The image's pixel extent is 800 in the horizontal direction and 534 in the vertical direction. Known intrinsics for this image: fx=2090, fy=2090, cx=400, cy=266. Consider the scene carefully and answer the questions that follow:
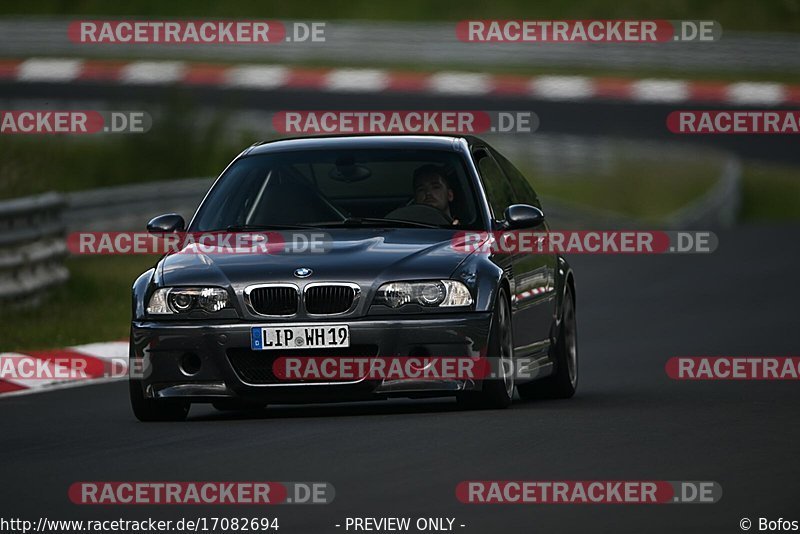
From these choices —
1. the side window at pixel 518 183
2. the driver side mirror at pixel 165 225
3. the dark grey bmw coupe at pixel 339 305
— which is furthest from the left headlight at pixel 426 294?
the side window at pixel 518 183

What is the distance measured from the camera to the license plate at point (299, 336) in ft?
33.6

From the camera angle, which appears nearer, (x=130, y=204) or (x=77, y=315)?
(x=77, y=315)

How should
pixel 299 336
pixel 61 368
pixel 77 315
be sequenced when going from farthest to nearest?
1. pixel 77 315
2. pixel 61 368
3. pixel 299 336

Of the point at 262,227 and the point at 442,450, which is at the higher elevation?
the point at 262,227

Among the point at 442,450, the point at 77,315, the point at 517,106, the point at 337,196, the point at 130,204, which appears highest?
the point at 517,106

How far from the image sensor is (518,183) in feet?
42.0

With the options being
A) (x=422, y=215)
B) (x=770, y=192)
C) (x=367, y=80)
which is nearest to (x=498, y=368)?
(x=422, y=215)

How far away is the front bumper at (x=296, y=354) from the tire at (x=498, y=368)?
89 millimetres

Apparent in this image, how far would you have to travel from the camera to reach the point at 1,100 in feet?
121

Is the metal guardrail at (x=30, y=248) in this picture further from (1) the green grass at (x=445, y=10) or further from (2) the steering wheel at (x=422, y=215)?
(1) the green grass at (x=445, y=10)

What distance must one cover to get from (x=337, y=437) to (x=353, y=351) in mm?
794

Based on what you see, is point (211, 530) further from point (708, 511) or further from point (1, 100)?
point (1, 100)

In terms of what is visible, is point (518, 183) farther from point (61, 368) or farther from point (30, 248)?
point (30, 248)

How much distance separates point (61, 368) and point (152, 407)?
3.74 m
